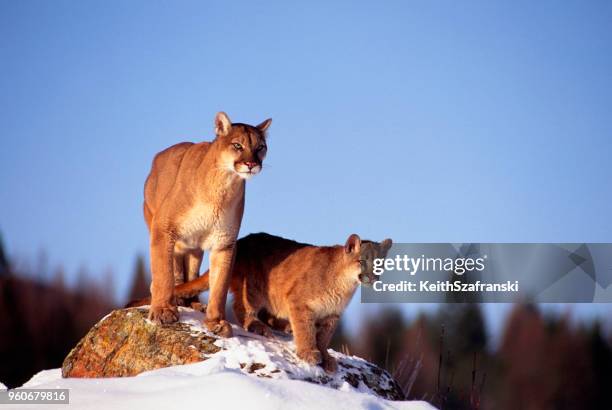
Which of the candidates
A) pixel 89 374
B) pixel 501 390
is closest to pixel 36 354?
pixel 89 374

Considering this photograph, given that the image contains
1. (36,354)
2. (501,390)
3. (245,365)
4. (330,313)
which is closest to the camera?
(245,365)

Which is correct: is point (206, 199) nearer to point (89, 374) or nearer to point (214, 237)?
point (214, 237)

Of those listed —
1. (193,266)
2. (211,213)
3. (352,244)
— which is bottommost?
(193,266)

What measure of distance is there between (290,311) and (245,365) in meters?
1.66

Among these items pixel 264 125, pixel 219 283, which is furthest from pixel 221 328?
pixel 264 125

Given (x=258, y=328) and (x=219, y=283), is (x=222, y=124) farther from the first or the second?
(x=258, y=328)

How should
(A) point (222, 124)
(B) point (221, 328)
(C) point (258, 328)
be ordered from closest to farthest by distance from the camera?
(B) point (221, 328)
(A) point (222, 124)
(C) point (258, 328)

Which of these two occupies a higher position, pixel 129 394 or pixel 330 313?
pixel 330 313

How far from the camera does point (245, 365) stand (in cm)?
905

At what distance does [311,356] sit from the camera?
9.84m

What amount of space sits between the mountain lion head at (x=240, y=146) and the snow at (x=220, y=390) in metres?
2.29

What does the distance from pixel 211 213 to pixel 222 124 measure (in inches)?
47.3

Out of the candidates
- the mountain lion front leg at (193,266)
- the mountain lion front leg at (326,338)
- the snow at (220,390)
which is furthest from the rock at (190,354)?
the mountain lion front leg at (193,266)

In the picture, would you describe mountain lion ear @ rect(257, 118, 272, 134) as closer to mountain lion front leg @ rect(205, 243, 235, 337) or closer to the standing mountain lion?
the standing mountain lion
